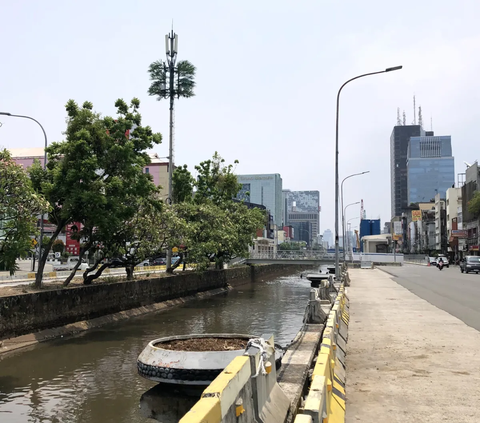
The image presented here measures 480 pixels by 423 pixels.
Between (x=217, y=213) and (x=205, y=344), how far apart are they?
98.1 feet

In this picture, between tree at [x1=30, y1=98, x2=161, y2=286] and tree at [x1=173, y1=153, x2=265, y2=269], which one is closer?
tree at [x1=30, y1=98, x2=161, y2=286]

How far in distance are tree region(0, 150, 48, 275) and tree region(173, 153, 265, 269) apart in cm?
2079

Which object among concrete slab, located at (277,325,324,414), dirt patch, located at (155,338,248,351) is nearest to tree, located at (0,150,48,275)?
dirt patch, located at (155,338,248,351)

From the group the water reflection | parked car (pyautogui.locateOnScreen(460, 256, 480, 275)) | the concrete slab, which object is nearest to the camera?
the water reflection

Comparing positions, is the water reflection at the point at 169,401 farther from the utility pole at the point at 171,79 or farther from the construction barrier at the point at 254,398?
the utility pole at the point at 171,79

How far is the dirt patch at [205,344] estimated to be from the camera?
6.87m

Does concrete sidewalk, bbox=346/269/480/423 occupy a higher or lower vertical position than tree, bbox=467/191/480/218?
lower

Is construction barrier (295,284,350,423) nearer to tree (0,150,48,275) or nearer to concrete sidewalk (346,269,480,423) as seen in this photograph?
concrete sidewalk (346,269,480,423)

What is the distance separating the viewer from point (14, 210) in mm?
13789

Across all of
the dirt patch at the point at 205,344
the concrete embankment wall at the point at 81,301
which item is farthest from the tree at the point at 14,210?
the dirt patch at the point at 205,344

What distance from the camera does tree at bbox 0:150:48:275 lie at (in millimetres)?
13086

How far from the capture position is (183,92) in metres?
35.2

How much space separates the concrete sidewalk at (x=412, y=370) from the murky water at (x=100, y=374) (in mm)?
2889

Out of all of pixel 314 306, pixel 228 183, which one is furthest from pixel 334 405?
pixel 228 183
